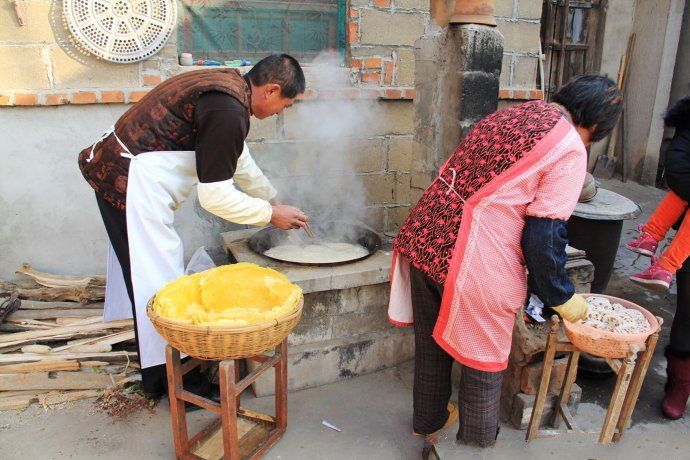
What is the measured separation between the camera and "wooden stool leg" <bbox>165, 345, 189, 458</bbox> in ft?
9.39

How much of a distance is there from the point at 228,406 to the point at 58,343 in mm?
2073

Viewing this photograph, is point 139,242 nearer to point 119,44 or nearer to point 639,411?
point 119,44

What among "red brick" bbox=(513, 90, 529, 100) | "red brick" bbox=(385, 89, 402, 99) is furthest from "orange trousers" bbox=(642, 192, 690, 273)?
"red brick" bbox=(385, 89, 402, 99)

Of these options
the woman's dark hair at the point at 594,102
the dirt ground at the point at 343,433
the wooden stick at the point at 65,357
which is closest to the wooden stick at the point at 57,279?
the wooden stick at the point at 65,357

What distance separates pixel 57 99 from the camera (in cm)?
428

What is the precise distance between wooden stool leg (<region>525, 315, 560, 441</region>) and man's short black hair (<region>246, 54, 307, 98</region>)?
199 centimetres

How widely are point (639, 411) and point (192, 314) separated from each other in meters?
3.18

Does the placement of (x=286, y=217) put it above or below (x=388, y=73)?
below

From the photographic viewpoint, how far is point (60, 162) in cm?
450

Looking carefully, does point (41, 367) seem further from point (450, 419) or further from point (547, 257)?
point (547, 257)

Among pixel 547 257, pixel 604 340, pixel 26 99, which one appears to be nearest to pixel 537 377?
pixel 604 340

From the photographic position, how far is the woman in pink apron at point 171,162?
9.50 ft

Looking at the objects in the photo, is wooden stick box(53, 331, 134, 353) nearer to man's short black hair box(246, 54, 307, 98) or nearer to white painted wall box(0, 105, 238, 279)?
white painted wall box(0, 105, 238, 279)

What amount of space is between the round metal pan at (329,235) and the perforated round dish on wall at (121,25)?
1824 millimetres
